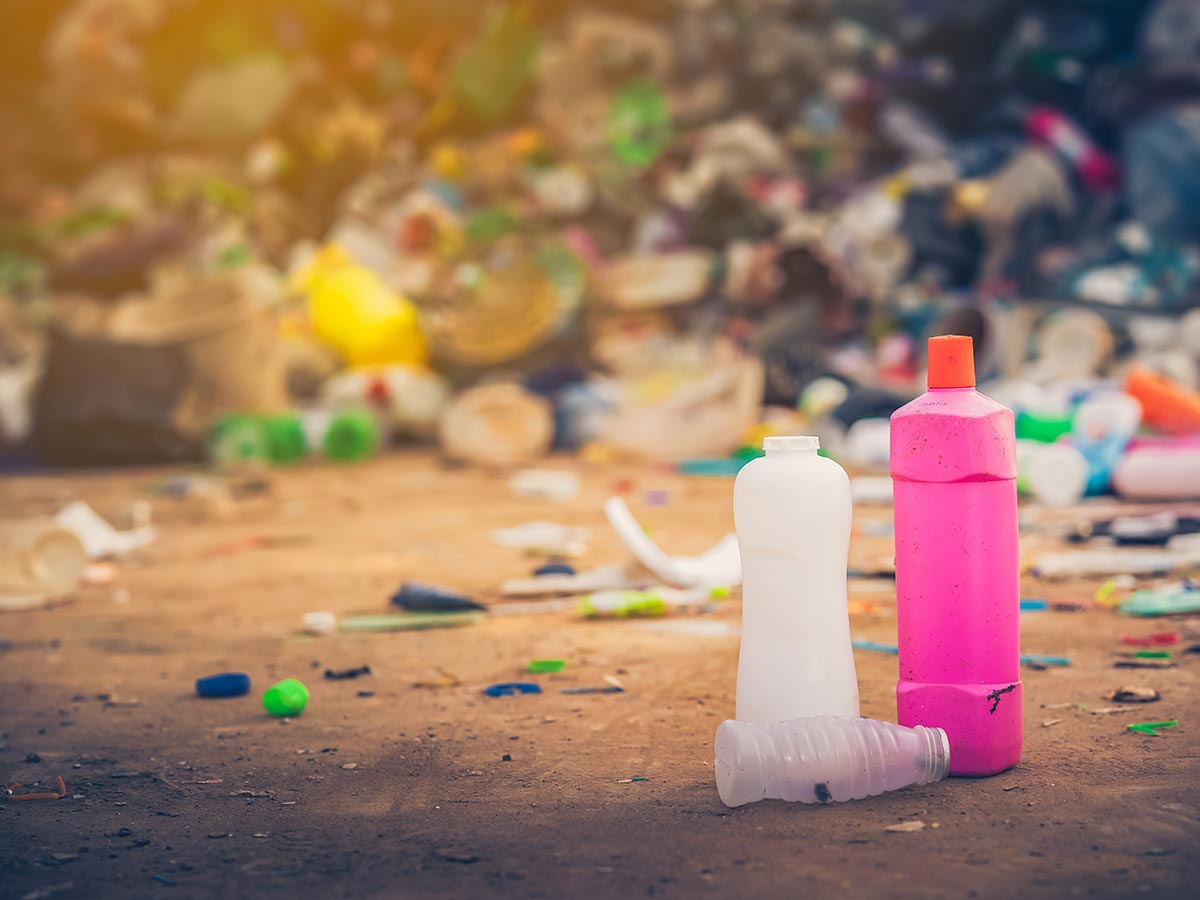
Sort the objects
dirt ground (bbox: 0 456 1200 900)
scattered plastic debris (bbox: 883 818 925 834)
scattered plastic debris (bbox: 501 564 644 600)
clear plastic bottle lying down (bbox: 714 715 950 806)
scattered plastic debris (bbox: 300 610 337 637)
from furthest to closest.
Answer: scattered plastic debris (bbox: 501 564 644 600), scattered plastic debris (bbox: 300 610 337 637), clear plastic bottle lying down (bbox: 714 715 950 806), scattered plastic debris (bbox: 883 818 925 834), dirt ground (bbox: 0 456 1200 900)

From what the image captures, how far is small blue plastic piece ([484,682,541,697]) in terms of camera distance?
2.53 metres

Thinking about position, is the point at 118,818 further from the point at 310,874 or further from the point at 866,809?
the point at 866,809

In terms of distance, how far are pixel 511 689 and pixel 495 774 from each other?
506 mm

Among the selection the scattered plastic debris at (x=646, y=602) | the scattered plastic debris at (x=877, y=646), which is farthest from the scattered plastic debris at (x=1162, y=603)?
the scattered plastic debris at (x=646, y=602)

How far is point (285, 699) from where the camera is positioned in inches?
96.4

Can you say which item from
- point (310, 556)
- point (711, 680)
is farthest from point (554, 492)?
point (711, 680)

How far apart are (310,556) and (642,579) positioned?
4.43 feet

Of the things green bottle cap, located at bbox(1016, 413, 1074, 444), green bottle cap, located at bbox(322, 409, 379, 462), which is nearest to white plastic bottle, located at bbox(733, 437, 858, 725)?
green bottle cap, located at bbox(1016, 413, 1074, 444)

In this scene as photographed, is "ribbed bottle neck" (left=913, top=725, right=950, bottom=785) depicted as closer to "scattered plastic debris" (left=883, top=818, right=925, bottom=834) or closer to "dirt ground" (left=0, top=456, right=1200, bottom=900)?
"dirt ground" (left=0, top=456, right=1200, bottom=900)

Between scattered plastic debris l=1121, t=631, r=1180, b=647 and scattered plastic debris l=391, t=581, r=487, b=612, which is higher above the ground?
scattered plastic debris l=391, t=581, r=487, b=612

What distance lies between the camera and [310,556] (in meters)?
4.25

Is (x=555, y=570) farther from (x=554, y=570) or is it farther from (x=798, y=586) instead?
(x=798, y=586)

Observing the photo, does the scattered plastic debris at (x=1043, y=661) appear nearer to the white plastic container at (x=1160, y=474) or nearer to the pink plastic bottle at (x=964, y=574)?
the pink plastic bottle at (x=964, y=574)

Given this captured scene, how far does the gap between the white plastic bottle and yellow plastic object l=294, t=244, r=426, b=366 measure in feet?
19.8
